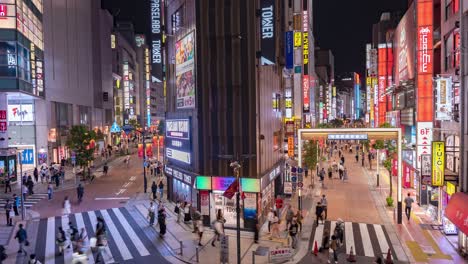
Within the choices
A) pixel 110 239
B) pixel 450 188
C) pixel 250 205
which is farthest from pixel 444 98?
pixel 110 239

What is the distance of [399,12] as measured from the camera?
63.1 meters

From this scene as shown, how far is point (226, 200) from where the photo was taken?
997 inches

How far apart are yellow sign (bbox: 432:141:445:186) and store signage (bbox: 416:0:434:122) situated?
9.06 m

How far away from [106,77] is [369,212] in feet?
247

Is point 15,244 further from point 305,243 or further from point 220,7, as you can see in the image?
point 220,7

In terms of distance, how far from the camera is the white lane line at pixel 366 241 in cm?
2034

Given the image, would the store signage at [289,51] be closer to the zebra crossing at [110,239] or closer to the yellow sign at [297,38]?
the zebra crossing at [110,239]

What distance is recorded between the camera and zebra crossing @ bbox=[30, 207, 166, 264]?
20.1 m

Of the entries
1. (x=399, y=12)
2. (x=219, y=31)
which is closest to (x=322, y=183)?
(x=219, y=31)

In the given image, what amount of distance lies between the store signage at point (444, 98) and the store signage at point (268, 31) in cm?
881

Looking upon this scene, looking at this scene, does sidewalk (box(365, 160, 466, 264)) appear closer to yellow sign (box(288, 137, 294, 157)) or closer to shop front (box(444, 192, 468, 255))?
shop front (box(444, 192, 468, 255))

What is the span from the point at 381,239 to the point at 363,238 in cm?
91

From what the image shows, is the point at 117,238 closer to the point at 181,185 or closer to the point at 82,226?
the point at 82,226

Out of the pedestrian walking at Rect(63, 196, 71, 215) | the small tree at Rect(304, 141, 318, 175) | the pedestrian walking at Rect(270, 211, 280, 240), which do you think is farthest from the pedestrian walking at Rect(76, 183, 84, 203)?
the small tree at Rect(304, 141, 318, 175)
